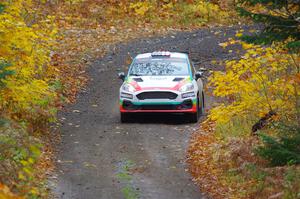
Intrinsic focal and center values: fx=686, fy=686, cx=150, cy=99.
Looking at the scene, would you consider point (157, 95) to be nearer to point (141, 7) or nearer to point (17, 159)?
point (17, 159)

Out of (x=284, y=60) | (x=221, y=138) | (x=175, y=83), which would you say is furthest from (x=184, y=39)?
(x=284, y=60)

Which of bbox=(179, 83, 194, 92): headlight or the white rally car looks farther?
bbox=(179, 83, 194, 92): headlight

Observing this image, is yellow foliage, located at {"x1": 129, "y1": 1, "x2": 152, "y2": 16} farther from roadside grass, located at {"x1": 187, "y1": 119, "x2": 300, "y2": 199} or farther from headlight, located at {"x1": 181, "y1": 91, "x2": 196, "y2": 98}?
roadside grass, located at {"x1": 187, "y1": 119, "x2": 300, "y2": 199}

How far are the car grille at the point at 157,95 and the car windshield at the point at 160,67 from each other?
39.0 inches

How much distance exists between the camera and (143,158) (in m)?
15.8

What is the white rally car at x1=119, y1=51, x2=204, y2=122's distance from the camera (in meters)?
18.8

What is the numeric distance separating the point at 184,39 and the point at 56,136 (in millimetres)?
16275

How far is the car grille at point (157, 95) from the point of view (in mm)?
18766

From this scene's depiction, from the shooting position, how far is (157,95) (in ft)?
61.6

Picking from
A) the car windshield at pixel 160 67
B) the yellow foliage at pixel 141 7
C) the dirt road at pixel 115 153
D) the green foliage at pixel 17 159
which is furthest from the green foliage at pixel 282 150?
the yellow foliage at pixel 141 7

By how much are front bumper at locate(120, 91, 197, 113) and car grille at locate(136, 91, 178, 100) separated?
82mm

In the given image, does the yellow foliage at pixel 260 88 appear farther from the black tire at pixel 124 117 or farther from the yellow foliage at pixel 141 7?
the yellow foliage at pixel 141 7

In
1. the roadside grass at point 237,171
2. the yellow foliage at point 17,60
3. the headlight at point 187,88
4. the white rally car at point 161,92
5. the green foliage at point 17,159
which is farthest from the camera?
the headlight at point 187,88

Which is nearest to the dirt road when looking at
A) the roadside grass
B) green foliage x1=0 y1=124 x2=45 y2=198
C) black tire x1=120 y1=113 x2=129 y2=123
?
black tire x1=120 y1=113 x2=129 y2=123
